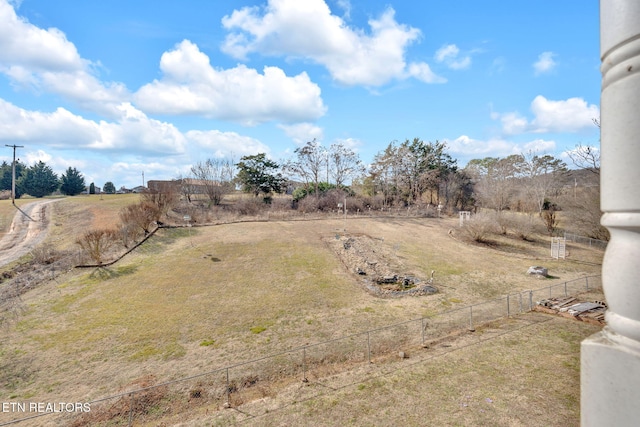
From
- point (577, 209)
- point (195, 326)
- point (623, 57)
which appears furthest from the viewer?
point (577, 209)

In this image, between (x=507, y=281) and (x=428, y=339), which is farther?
(x=507, y=281)

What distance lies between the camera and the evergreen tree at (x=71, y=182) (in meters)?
68.3

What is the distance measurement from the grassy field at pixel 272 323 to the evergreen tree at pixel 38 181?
164 feet

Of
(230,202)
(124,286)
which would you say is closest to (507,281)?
(124,286)

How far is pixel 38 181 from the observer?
66188 millimetres

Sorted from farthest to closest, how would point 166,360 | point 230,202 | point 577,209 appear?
point 230,202
point 577,209
point 166,360

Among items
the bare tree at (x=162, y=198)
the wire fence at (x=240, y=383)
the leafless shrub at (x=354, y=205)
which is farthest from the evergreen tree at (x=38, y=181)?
the wire fence at (x=240, y=383)

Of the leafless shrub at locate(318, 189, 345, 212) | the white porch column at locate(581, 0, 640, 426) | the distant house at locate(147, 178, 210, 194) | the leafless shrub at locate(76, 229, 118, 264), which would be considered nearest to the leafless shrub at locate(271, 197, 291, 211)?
the leafless shrub at locate(318, 189, 345, 212)

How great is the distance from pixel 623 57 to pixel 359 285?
819 inches

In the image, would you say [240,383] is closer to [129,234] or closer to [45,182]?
[129,234]

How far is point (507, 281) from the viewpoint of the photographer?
22.1 meters

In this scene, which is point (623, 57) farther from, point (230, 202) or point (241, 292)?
point (230, 202)

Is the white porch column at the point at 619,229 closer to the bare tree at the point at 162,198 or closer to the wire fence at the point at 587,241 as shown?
the bare tree at the point at 162,198

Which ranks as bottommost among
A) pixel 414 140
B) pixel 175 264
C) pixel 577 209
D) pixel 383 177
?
pixel 175 264
